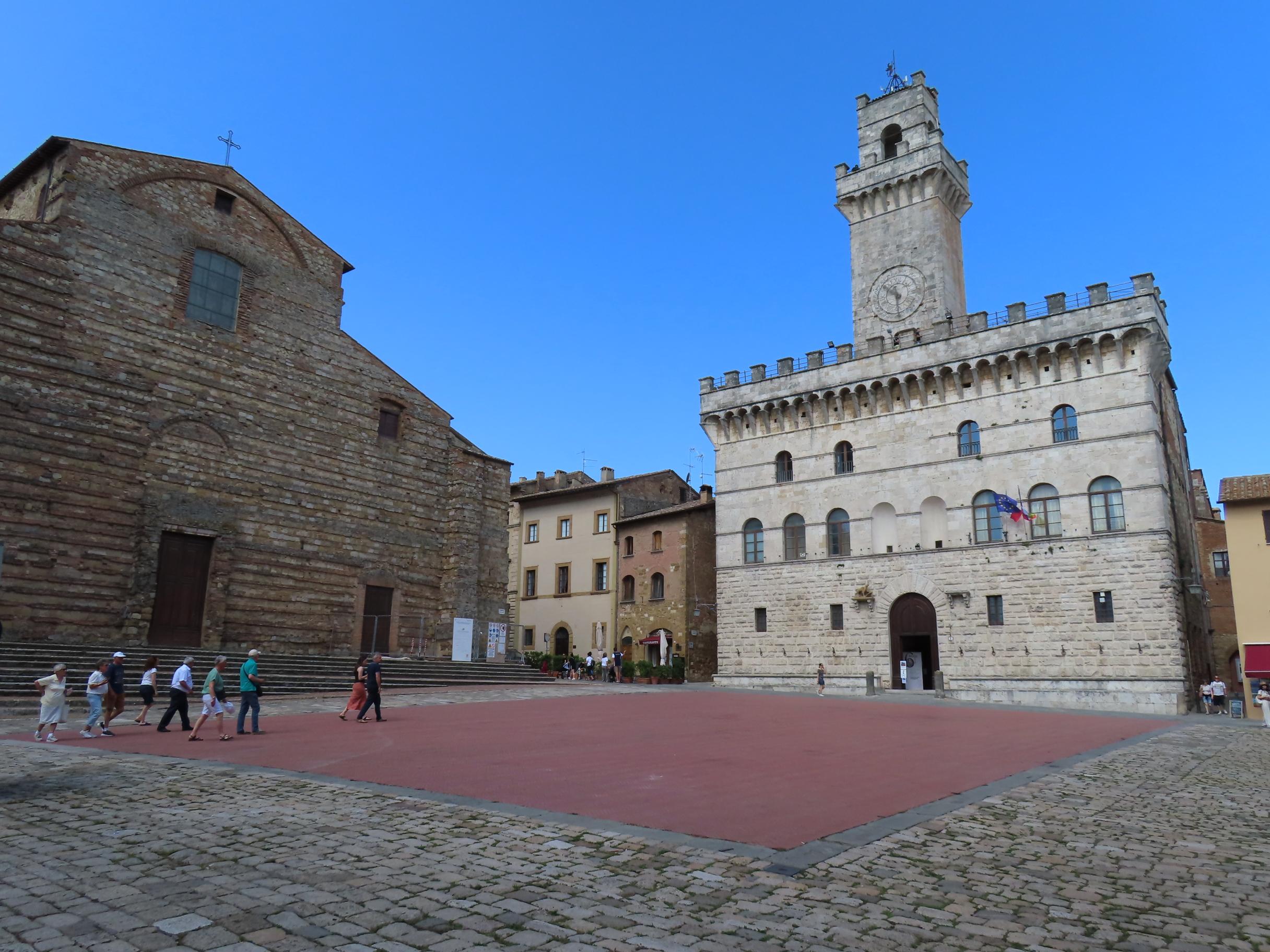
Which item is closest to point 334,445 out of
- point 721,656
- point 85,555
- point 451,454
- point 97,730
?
point 451,454

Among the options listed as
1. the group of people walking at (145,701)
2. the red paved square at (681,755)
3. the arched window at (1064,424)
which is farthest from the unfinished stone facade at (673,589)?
the group of people walking at (145,701)

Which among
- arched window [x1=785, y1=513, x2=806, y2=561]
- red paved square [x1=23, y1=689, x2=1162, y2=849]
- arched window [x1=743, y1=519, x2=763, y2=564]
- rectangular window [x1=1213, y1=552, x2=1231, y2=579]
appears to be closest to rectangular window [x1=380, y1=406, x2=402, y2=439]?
red paved square [x1=23, y1=689, x2=1162, y2=849]

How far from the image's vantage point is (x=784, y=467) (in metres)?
35.9

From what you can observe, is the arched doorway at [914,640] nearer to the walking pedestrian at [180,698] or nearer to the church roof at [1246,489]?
the church roof at [1246,489]

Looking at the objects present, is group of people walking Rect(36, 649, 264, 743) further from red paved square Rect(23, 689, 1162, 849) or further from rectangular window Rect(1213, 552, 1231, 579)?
rectangular window Rect(1213, 552, 1231, 579)

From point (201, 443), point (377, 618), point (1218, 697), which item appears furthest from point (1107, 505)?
point (201, 443)

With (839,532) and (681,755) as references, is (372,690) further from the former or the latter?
(839,532)

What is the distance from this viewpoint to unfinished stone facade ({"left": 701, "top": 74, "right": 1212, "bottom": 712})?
27.5 m

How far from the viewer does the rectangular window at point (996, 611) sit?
29.2 meters

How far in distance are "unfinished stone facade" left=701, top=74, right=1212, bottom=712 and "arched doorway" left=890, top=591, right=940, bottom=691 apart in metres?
0.08

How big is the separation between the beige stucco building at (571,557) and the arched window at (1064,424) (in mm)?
20898

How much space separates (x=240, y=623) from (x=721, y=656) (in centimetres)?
1915

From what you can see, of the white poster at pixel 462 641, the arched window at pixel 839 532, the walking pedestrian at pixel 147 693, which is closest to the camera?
the walking pedestrian at pixel 147 693

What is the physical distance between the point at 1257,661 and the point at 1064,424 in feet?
30.0
